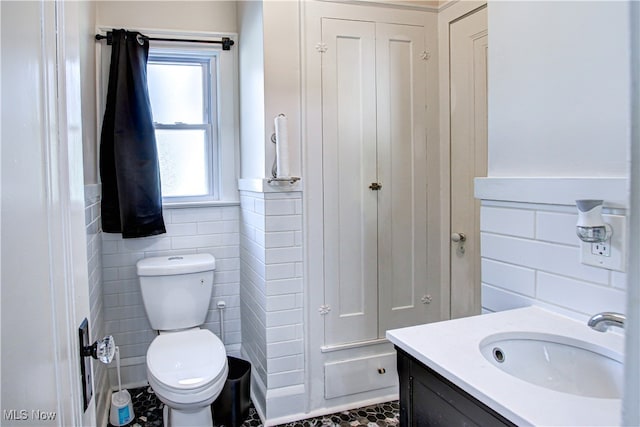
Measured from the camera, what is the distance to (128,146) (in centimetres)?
253

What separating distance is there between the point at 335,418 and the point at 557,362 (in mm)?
1437

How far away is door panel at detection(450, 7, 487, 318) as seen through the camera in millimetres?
2150

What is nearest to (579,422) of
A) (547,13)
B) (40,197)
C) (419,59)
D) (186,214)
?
(40,197)

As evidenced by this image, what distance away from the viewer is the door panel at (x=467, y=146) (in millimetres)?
2150

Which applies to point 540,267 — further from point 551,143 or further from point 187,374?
point 187,374

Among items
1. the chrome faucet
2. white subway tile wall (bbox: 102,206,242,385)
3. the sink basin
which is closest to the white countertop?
the sink basin

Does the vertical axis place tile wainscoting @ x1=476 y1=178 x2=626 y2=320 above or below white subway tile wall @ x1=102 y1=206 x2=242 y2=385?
above

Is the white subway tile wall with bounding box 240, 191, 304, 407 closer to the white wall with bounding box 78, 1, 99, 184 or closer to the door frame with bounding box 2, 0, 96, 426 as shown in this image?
the white wall with bounding box 78, 1, 99, 184

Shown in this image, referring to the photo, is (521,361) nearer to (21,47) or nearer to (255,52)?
(21,47)

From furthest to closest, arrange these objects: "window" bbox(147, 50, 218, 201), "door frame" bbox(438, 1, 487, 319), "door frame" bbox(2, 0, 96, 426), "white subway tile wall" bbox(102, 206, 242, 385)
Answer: "window" bbox(147, 50, 218, 201), "white subway tile wall" bbox(102, 206, 242, 385), "door frame" bbox(438, 1, 487, 319), "door frame" bbox(2, 0, 96, 426)

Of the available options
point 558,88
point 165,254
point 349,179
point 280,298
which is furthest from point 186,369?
point 558,88

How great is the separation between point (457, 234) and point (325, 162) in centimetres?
80

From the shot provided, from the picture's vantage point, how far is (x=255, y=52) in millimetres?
2297

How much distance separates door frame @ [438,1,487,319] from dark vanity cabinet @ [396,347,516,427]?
1.40 metres
